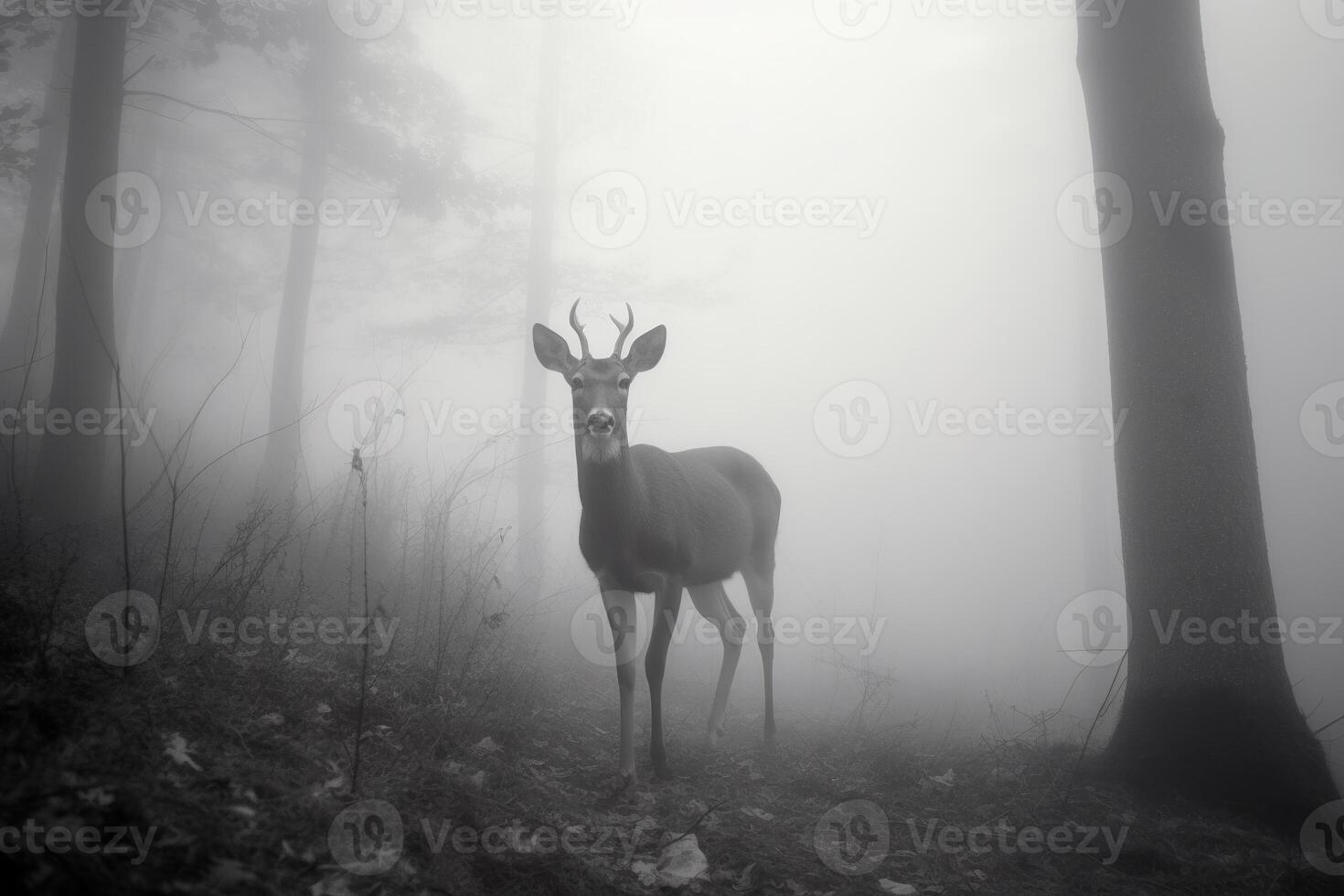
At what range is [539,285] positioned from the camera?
1244cm

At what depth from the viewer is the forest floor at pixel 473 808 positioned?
2.13m

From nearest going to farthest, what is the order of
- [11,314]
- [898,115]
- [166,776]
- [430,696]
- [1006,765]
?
[166,776] → [430,696] → [1006,765] → [11,314] → [898,115]

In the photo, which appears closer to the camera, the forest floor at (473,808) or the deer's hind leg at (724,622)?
the forest floor at (473,808)

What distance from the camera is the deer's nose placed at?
178 inches

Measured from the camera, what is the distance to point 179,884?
6.42 ft

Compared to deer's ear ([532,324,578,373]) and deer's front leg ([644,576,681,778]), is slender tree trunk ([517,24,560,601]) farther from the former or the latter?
deer's front leg ([644,576,681,778])

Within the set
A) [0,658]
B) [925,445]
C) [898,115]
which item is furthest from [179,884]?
[898,115]

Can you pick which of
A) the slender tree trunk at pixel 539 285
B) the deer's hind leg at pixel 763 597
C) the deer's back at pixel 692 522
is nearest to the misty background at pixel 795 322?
the slender tree trunk at pixel 539 285

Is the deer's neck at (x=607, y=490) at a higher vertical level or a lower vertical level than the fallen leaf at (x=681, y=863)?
higher

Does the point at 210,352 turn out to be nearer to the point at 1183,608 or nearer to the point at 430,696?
the point at 430,696

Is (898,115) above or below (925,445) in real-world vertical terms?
above

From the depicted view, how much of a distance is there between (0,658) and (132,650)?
1.94 ft

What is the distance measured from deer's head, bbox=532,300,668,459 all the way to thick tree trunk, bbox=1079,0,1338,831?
3.56 m

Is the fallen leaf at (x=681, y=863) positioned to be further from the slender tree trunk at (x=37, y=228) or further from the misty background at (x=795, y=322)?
the slender tree trunk at (x=37, y=228)
